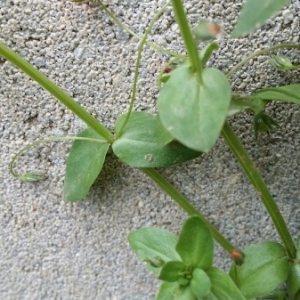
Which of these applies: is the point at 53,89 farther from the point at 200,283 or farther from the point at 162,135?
the point at 200,283

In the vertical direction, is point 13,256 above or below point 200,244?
below

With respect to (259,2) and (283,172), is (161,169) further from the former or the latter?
(259,2)

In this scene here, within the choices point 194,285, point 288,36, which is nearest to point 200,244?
point 194,285

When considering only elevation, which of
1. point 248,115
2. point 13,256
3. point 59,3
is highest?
point 59,3

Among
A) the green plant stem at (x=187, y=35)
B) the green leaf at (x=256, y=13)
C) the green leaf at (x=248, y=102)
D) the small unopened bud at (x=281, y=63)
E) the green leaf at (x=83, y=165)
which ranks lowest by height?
the green leaf at (x=83, y=165)

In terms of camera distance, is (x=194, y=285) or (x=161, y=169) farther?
(x=161, y=169)

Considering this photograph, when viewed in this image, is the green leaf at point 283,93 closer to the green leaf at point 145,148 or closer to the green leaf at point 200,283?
the green leaf at point 145,148

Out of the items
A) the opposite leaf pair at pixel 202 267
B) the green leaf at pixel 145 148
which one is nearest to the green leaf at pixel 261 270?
the opposite leaf pair at pixel 202 267
